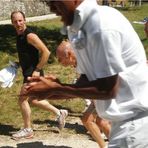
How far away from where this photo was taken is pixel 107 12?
2490mm

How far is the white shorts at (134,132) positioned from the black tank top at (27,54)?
145 inches

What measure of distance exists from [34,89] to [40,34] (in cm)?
1196

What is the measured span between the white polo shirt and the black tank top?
368 cm

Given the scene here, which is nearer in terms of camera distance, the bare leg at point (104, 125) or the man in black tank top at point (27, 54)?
the bare leg at point (104, 125)

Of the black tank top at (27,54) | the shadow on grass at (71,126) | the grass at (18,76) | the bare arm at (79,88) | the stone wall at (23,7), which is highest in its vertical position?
the bare arm at (79,88)

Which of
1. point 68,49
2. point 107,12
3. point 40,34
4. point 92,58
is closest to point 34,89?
point 92,58

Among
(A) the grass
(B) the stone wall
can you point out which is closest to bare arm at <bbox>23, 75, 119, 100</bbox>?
(A) the grass

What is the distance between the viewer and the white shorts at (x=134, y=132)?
274 cm

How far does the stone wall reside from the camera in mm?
21550

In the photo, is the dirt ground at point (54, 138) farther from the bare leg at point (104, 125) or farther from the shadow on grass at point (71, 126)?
the bare leg at point (104, 125)

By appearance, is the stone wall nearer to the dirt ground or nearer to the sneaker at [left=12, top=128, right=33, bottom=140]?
the dirt ground

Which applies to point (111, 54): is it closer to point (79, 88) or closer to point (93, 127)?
point (79, 88)

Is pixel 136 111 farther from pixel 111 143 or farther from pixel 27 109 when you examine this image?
pixel 27 109

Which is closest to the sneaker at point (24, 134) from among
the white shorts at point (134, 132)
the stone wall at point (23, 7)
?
the white shorts at point (134, 132)
